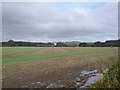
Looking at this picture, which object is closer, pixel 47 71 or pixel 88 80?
pixel 88 80

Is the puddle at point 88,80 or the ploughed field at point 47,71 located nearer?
the puddle at point 88,80

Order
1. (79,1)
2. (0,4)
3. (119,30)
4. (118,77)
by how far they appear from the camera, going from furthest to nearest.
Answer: (79,1) → (119,30) → (0,4) → (118,77)

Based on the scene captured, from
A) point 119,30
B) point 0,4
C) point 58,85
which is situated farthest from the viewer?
point 119,30

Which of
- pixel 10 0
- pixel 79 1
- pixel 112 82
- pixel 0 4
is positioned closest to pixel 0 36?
pixel 0 4

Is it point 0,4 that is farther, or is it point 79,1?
point 79,1

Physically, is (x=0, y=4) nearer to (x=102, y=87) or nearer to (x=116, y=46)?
(x=102, y=87)

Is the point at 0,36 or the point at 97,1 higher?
the point at 97,1

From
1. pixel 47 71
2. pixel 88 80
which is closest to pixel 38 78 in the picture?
pixel 47 71

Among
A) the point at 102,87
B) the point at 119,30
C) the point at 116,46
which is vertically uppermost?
the point at 119,30

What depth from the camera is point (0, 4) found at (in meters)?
2.72

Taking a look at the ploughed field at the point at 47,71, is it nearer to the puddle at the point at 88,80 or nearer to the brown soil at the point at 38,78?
the brown soil at the point at 38,78

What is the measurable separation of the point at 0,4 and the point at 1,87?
94.3 inches

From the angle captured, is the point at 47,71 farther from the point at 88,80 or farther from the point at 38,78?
the point at 88,80

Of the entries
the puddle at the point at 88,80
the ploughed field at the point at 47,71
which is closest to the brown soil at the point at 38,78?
the ploughed field at the point at 47,71
